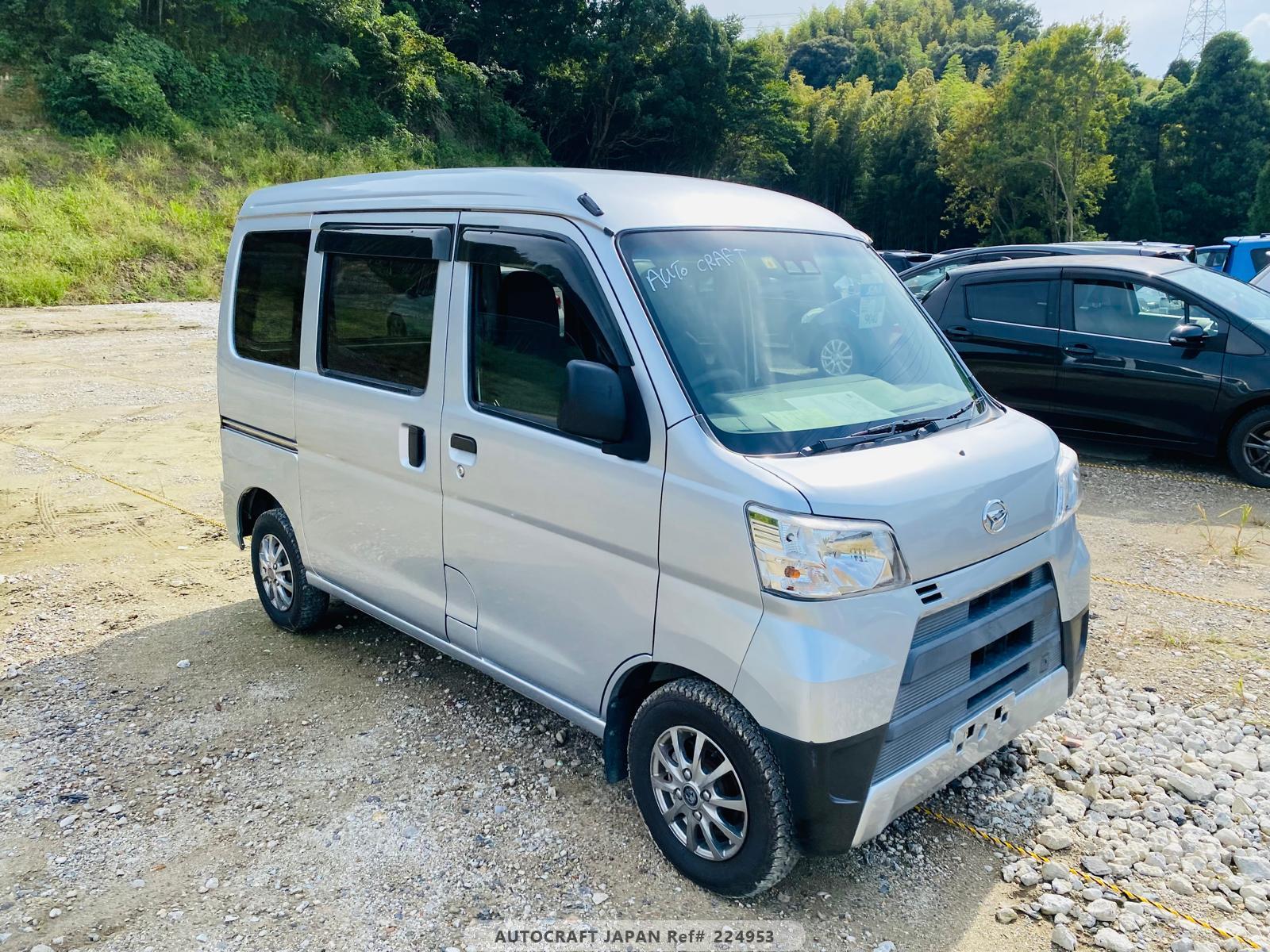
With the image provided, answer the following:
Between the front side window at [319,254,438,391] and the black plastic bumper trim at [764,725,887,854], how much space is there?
2.01 metres

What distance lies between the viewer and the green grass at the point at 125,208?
66.8ft

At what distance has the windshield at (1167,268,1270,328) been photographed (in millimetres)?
7656

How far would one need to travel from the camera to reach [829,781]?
8.57 ft

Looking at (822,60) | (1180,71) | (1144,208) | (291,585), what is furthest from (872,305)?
(822,60)

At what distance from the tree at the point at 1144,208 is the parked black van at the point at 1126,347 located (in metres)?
44.0

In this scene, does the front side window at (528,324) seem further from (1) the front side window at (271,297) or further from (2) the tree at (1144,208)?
(2) the tree at (1144,208)

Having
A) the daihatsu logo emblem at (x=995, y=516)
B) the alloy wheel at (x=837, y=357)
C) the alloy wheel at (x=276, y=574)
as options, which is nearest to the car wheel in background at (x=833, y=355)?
the alloy wheel at (x=837, y=357)

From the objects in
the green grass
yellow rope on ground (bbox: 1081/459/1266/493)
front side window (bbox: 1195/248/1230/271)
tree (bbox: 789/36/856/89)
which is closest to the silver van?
yellow rope on ground (bbox: 1081/459/1266/493)

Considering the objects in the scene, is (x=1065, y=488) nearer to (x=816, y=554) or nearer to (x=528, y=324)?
(x=816, y=554)

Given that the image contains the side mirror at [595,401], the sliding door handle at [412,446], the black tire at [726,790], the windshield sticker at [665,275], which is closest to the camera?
the black tire at [726,790]

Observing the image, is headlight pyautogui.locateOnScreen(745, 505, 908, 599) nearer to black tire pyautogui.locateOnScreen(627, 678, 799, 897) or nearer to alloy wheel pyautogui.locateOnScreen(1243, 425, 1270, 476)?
black tire pyautogui.locateOnScreen(627, 678, 799, 897)

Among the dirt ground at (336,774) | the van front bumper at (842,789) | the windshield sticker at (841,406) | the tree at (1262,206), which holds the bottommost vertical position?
the dirt ground at (336,774)

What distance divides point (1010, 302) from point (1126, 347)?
1.07 meters

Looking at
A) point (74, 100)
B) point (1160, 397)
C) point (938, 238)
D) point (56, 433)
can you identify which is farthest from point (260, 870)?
point (938, 238)
